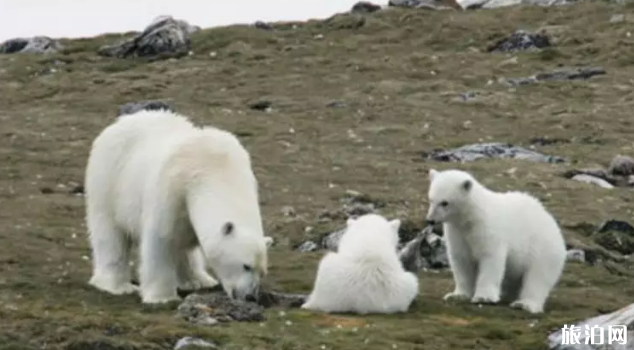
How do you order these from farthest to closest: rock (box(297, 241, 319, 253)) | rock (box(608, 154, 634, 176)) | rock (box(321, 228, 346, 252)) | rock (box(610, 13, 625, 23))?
rock (box(610, 13, 625, 23)), rock (box(608, 154, 634, 176)), rock (box(297, 241, 319, 253)), rock (box(321, 228, 346, 252))

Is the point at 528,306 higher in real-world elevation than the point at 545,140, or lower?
higher

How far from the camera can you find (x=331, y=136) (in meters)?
44.8

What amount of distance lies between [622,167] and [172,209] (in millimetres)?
21815

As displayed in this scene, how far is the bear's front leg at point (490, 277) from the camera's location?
1758 centimetres

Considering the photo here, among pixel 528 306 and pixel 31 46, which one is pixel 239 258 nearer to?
pixel 528 306

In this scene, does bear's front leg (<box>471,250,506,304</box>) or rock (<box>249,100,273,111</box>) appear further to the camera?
rock (<box>249,100,273,111</box>)

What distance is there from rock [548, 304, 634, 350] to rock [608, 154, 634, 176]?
22458 millimetres

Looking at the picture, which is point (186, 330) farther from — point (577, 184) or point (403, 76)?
point (403, 76)

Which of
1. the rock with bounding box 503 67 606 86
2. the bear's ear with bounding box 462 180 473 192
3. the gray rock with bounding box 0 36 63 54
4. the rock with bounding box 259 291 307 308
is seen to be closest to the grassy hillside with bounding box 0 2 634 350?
the rock with bounding box 503 67 606 86

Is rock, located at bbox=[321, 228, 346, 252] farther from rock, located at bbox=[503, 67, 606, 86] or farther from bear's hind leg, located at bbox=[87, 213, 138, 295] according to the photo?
rock, located at bbox=[503, 67, 606, 86]

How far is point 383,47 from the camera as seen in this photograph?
69875mm

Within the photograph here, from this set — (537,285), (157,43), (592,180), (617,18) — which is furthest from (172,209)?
(617,18)

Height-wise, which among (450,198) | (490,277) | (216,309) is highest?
(450,198)

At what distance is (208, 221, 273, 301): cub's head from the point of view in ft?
52.4
